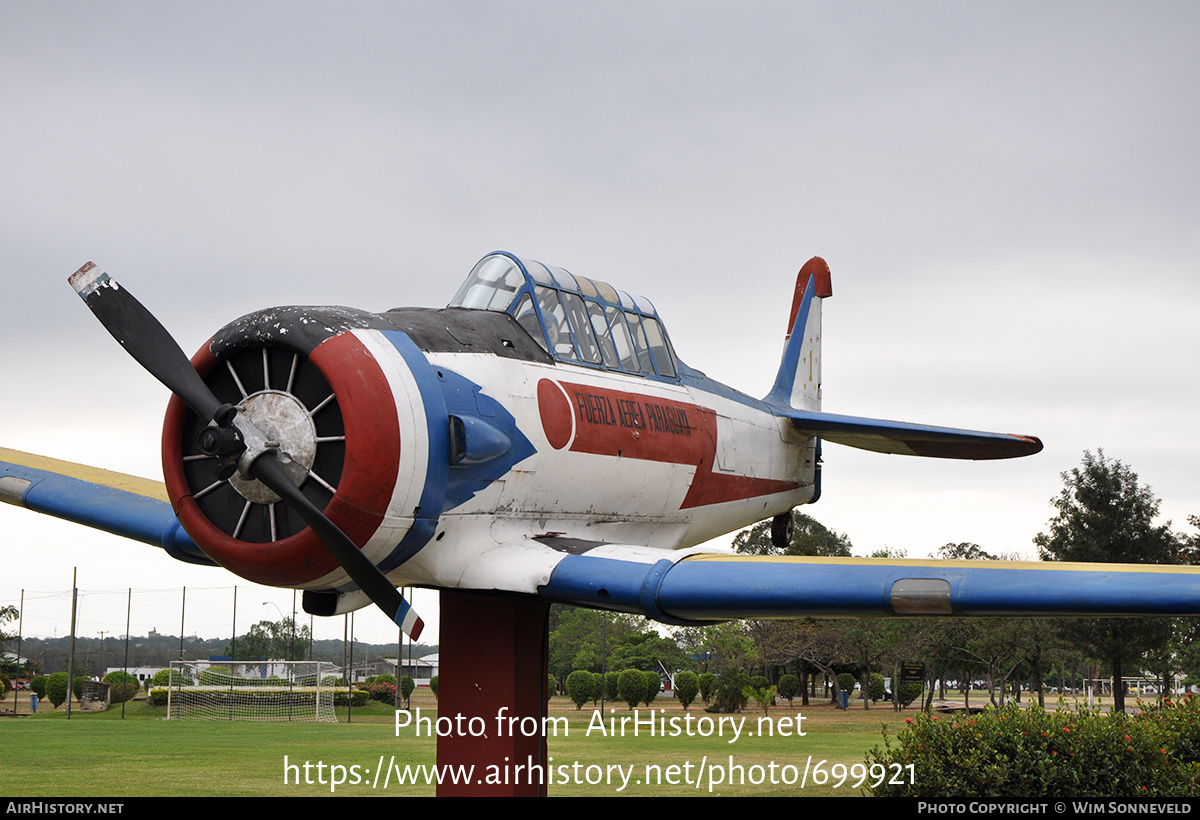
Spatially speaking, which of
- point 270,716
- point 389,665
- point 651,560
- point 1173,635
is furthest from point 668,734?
point 389,665

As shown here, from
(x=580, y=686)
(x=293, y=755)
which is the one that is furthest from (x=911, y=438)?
(x=580, y=686)

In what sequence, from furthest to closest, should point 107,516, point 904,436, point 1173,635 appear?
point 1173,635 → point 904,436 → point 107,516

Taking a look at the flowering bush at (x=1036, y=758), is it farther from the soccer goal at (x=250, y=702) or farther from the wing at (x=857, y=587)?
the soccer goal at (x=250, y=702)

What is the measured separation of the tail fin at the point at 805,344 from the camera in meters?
15.8

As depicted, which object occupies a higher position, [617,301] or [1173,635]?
[617,301]

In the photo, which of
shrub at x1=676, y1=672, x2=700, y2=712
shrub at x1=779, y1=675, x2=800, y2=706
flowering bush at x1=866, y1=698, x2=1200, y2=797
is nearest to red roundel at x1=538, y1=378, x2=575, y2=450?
flowering bush at x1=866, y1=698, x2=1200, y2=797

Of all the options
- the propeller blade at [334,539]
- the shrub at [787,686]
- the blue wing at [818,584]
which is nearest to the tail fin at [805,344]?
the blue wing at [818,584]

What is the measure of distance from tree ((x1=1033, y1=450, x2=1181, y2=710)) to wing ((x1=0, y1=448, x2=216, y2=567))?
26.4m

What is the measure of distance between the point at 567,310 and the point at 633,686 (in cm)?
2879

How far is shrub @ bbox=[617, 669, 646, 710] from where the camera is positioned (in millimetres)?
36125
